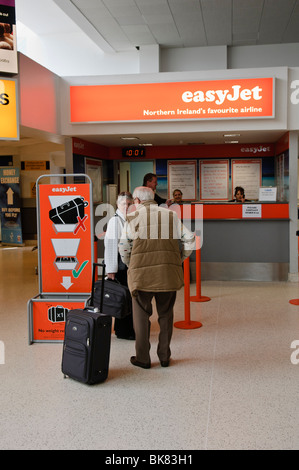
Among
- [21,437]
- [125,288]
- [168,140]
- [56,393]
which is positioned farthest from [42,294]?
[168,140]

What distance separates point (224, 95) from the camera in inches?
292

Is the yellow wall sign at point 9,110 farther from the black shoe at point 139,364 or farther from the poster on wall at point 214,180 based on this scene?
the poster on wall at point 214,180

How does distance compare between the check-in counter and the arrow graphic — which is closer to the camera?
the arrow graphic

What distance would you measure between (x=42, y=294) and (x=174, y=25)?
7.40 meters

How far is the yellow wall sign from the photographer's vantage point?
242 inches

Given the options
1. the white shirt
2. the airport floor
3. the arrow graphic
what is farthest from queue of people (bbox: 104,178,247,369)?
the arrow graphic

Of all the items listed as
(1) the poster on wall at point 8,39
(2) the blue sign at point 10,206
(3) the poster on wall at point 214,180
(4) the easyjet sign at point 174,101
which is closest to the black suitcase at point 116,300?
(1) the poster on wall at point 8,39

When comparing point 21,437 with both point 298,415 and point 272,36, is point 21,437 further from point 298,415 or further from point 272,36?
point 272,36

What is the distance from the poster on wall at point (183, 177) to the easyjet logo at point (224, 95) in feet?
8.09

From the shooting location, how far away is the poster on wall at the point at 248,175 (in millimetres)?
9695

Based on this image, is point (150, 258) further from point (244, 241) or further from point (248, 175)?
point (248, 175)

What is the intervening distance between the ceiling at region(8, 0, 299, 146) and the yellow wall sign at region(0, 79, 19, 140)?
82.0 inches

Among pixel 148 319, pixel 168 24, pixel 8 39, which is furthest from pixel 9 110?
pixel 168 24

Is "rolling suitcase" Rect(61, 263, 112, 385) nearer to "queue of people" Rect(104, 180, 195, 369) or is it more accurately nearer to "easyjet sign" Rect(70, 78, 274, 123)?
"queue of people" Rect(104, 180, 195, 369)
